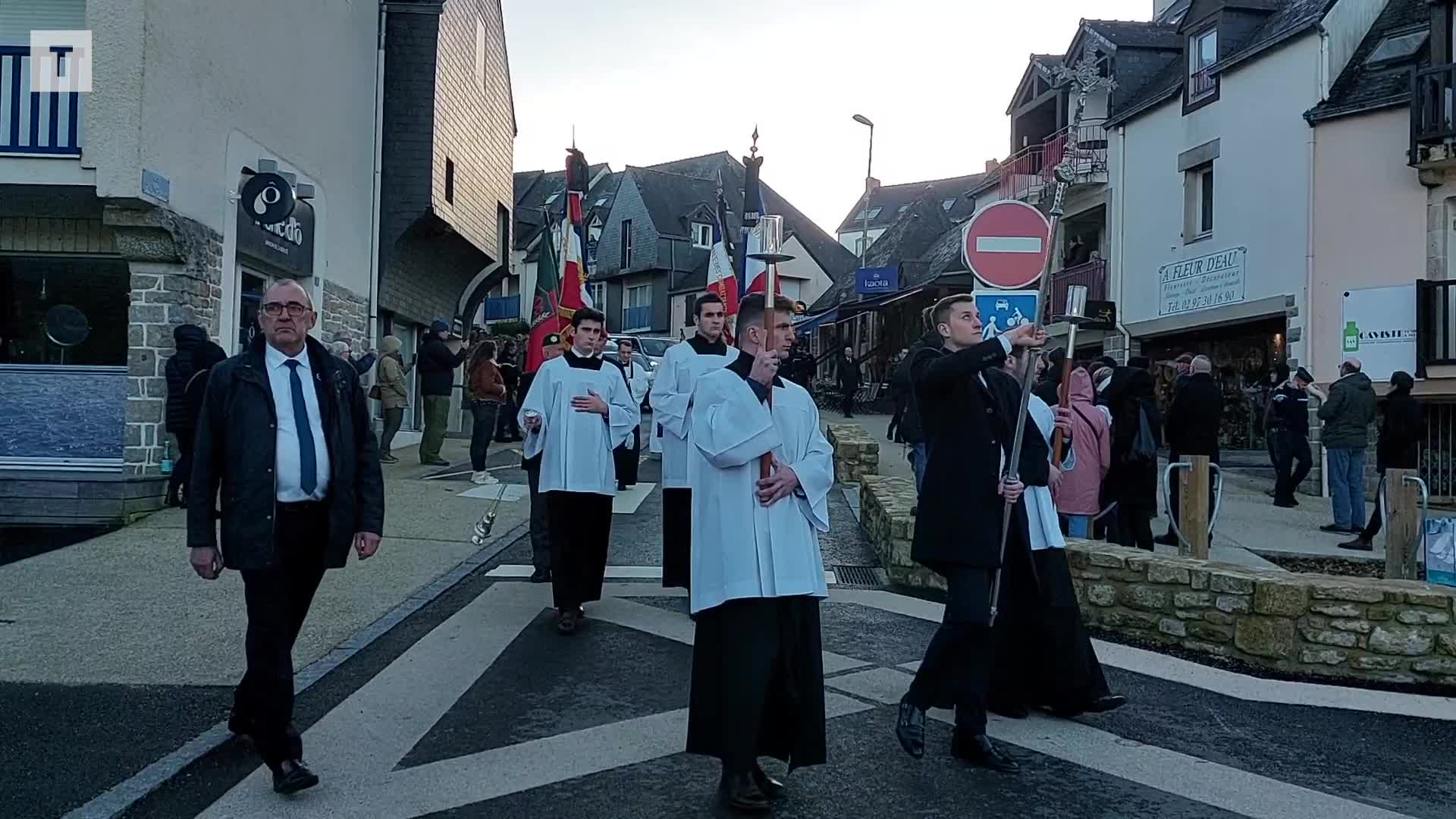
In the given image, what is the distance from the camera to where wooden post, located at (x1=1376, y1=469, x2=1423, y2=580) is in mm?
8125

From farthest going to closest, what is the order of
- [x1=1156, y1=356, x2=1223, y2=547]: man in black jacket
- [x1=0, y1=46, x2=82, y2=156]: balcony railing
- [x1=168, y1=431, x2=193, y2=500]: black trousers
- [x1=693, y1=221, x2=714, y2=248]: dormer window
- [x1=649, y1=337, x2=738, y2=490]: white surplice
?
1. [x1=693, y1=221, x2=714, y2=248]: dormer window
2. [x1=1156, y1=356, x2=1223, y2=547]: man in black jacket
3. [x1=0, y1=46, x2=82, y2=156]: balcony railing
4. [x1=168, y1=431, x2=193, y2=500]: black trousers
5. [x1=649, y1=337, x2=738, y2=490]: white surplice

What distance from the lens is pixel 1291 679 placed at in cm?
627

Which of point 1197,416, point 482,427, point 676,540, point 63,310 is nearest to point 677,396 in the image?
point 676,540

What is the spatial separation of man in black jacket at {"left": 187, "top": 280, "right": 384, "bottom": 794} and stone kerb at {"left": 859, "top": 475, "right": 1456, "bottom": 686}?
4645 millimetres

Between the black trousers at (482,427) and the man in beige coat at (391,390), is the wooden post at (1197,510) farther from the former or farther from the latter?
the man in beige coat at (391,390)

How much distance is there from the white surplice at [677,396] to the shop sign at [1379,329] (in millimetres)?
13086

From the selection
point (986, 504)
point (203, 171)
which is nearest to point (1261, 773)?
point (986, 504)

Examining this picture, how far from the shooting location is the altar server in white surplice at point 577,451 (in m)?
7.07

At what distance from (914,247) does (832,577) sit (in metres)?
35.1

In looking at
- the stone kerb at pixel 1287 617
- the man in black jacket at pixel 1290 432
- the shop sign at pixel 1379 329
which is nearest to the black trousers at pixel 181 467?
the stone kerb at pixel 1287 617

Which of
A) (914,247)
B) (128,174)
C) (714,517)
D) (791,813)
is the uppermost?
(914,247)

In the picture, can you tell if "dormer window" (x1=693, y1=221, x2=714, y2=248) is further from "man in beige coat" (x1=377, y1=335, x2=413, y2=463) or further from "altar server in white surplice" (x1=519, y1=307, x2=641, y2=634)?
"altar server in white surplice" (x1=519, y1=307, x2=641, y2=634)

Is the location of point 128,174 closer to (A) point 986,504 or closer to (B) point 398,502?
(B) point 398,502

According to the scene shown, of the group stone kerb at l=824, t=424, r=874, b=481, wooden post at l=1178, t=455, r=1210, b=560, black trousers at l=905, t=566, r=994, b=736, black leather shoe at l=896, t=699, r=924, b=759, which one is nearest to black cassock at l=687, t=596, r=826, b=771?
black leather shoe at l=896, t=699, r=924, b=759
